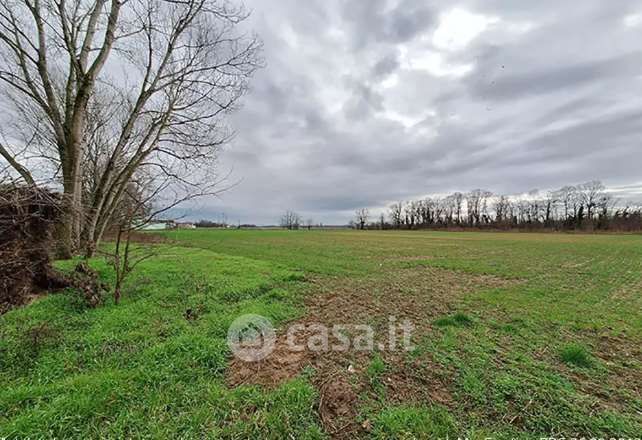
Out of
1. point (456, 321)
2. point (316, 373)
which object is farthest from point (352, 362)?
point (456, 321)

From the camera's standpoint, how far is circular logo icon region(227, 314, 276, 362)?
3350 millimetres

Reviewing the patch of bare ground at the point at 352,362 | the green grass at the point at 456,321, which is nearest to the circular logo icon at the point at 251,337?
the patch of bare ground at the point at 352,362

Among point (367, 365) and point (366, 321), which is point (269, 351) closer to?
point (367, 365)

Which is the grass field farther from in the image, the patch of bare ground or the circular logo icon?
the circular logo icon

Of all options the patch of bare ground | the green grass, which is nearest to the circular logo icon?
the patch of bare ground

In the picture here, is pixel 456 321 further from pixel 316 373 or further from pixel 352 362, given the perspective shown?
pixel 316 373

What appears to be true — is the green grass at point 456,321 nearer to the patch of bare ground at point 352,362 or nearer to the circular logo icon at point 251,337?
the patch of bare ground at point 352,362

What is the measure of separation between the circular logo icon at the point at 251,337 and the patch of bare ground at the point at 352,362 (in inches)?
5.1

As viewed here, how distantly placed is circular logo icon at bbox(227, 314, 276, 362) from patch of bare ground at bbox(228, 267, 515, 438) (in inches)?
5.1

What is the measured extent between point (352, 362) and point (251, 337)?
5.27 feet

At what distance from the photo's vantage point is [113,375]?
2.70 metres

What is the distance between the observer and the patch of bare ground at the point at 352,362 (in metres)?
2.48

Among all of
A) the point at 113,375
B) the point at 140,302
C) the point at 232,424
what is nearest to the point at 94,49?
the point at 140,302

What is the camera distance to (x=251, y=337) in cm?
382
